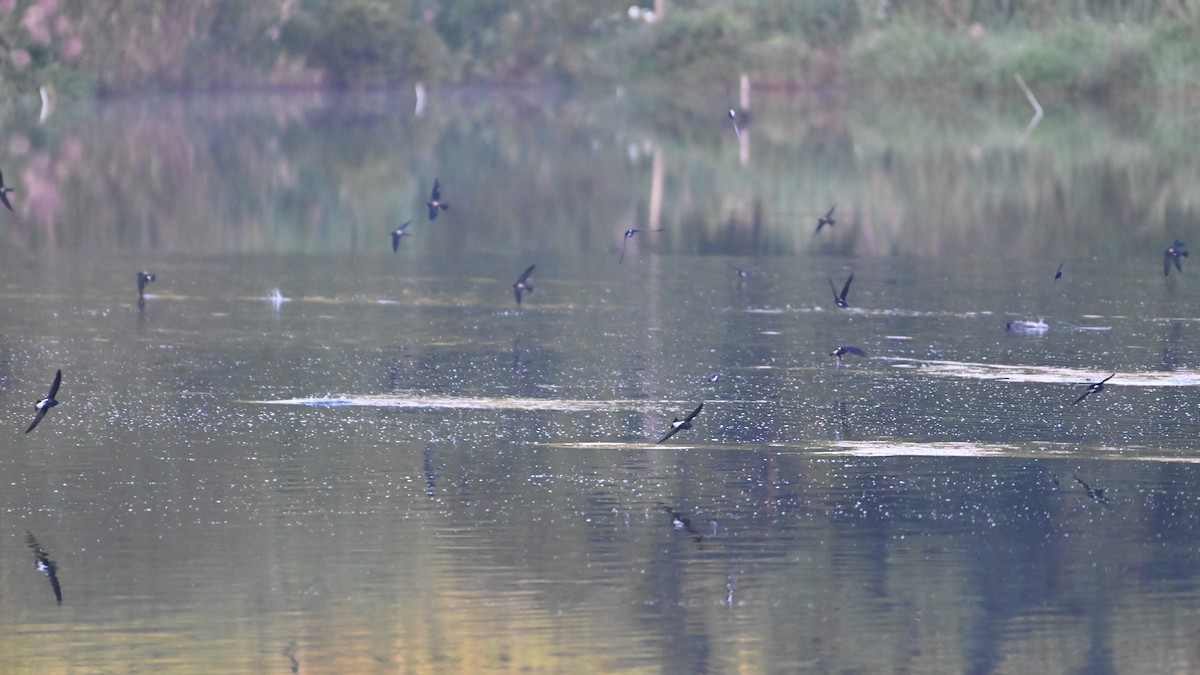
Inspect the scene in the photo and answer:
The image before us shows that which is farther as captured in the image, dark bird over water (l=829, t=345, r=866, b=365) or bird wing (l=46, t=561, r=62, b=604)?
dark bird over water (l=829, t=345, r=866, b=365)

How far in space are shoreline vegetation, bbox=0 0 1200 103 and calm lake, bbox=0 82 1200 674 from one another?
1038 inches

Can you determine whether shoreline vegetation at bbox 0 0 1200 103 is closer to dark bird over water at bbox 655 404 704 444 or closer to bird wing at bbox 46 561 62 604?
dark bird over water at bbox 655 404 704 444

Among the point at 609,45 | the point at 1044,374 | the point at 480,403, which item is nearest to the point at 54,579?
the point at 480,403

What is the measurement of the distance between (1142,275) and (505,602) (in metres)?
10.3

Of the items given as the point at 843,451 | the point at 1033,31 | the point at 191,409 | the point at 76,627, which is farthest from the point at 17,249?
the point at 1033,31

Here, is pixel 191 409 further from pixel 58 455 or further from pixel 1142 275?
pixel 1142 275

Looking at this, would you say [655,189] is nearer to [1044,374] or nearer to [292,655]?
[1044,374]

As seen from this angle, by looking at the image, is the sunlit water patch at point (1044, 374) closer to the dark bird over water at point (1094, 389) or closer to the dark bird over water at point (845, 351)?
the dark bird over water at point (1094, 389)

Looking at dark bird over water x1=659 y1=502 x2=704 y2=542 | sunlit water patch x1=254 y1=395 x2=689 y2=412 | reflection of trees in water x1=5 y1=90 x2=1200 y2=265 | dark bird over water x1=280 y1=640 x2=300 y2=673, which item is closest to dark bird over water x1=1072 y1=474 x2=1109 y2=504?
dark bird over water x1=659 y1=502 x2=704 y2=542

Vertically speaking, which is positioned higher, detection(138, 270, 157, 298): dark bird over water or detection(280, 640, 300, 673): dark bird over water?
detection(138, 270, 157, 298): dark bird over water

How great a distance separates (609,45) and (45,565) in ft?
207

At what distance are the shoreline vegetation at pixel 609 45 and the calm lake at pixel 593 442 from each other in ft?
86.5

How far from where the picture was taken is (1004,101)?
52812 millimetres

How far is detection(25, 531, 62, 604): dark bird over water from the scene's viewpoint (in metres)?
7.18
